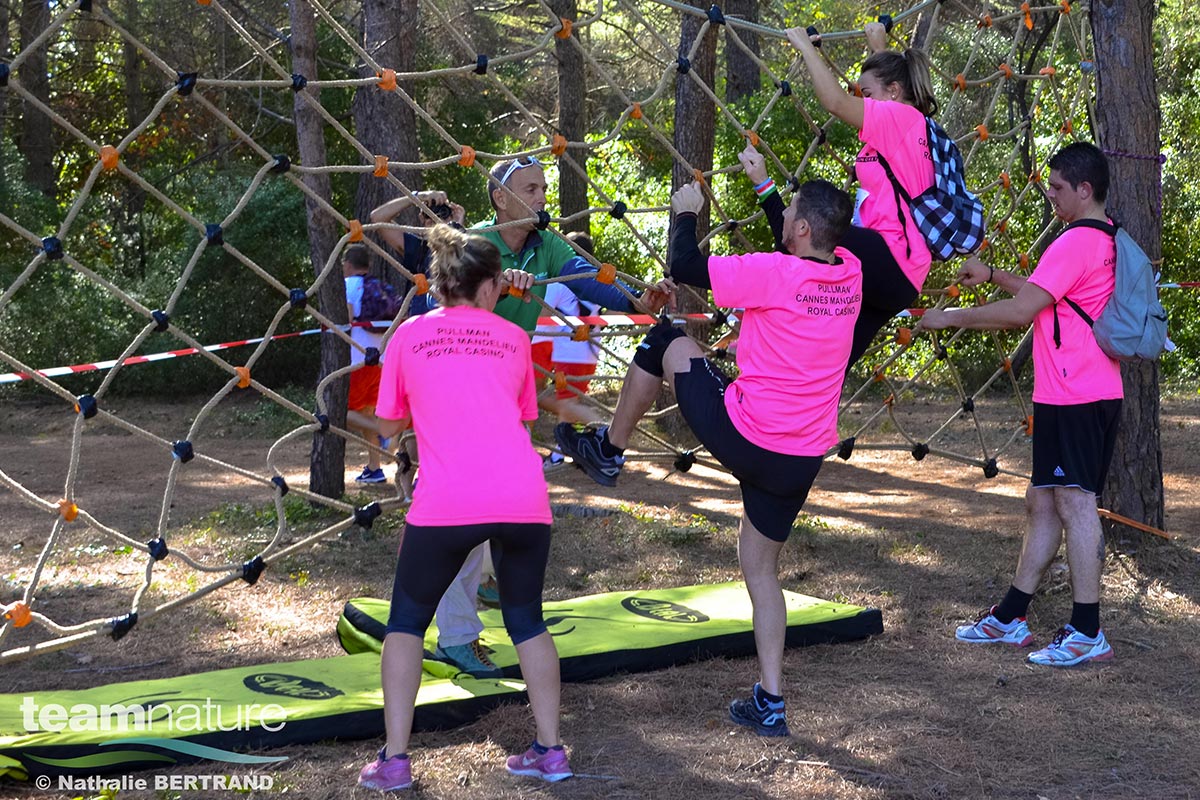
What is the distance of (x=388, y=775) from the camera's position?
266cm

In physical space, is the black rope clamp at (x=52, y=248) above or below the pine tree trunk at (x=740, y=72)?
below

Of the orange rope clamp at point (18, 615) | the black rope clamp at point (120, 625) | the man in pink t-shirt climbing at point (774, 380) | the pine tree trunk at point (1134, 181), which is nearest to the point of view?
the man in pink t-shirt climbing at point (774, 380)

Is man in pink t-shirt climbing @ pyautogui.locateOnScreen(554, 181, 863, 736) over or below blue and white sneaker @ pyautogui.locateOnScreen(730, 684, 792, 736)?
over

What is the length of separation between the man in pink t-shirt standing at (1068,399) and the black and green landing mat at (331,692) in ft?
1.76

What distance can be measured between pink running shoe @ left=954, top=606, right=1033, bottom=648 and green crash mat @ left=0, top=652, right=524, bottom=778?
4.87 feet

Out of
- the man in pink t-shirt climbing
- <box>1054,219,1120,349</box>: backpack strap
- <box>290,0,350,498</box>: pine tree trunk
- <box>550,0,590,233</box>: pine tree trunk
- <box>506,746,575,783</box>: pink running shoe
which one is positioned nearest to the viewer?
<box>506,746,575,783</box>: pink running shoe

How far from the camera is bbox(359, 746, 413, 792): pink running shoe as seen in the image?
266 cm

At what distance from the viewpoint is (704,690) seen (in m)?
3.39

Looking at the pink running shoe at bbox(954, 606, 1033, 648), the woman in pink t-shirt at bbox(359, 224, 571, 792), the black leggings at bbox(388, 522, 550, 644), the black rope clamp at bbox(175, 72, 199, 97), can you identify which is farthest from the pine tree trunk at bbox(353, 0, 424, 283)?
the black leggings at bbox(388, 522, 550, 644)

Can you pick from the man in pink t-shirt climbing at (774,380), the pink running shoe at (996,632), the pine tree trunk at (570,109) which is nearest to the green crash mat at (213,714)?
the man in pink t-shirt climbing at (774,380)

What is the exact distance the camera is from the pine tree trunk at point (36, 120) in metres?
11.6

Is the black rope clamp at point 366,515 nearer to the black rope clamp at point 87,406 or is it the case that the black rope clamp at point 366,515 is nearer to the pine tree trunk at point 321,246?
the black rope clamp at point 87,406

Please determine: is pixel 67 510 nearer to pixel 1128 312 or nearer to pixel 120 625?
pixel 120 625

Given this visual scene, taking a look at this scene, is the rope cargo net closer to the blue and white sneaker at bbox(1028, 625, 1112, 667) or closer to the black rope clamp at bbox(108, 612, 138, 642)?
the black rope clamp at bbox(108, 612, 138, 642)
